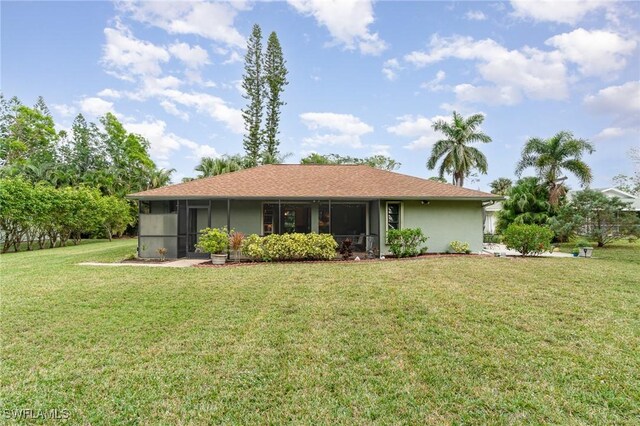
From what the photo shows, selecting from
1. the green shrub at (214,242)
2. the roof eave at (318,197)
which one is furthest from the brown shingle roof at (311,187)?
the green shrub at (214,242)

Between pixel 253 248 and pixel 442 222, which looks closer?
pixel 253 248

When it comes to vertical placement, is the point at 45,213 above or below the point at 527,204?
below

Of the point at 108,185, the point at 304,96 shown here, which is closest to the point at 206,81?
the point at 304,96

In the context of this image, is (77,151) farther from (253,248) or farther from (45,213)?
(253,248)

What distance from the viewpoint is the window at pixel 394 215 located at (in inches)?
539

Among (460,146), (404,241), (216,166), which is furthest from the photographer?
(216,166)

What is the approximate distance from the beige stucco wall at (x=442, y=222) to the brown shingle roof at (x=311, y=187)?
61 centimetres

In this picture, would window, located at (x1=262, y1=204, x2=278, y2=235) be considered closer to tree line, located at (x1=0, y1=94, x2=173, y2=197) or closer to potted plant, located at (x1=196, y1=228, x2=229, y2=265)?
potted plant, located at (x1=196, y1=228, x2=229, y2=265)

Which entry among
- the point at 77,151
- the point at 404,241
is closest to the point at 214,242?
the point at 404,241

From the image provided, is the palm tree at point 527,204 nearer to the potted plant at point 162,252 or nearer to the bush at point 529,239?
the bush at point 529,239

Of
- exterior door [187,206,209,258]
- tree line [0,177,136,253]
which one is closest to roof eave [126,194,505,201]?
exterior door [187,206,209,258]

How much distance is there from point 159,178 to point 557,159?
112ft

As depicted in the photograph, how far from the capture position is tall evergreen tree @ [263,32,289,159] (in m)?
30.4

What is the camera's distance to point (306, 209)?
1455cm
